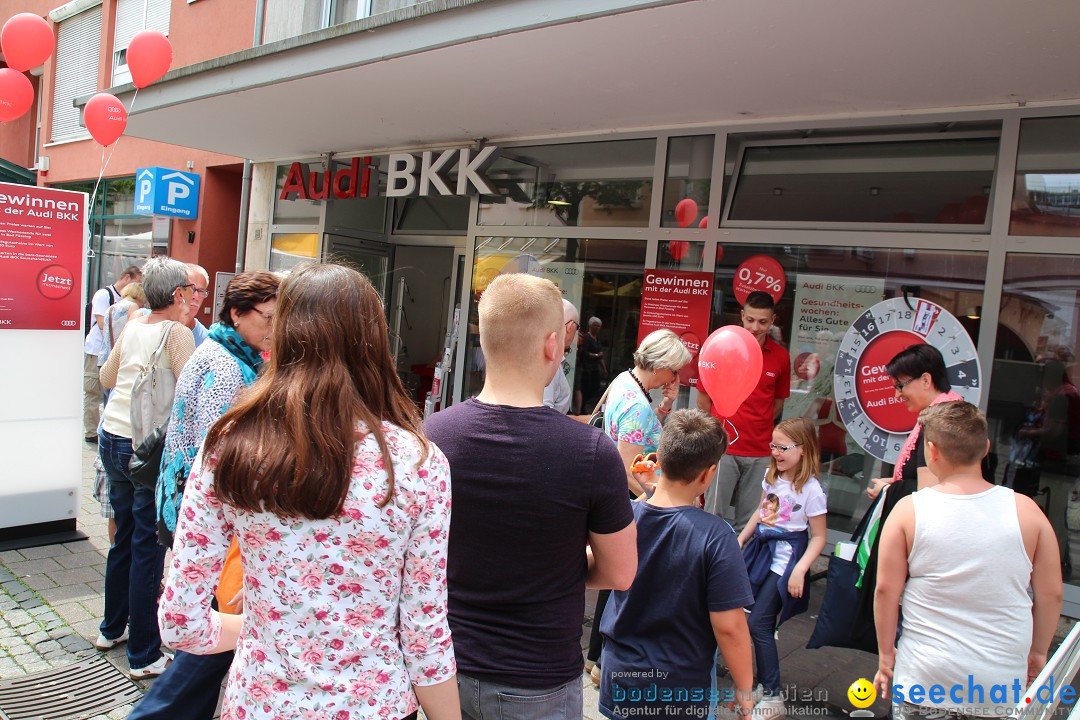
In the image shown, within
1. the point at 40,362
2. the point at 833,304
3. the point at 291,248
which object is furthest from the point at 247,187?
the point at 833,304

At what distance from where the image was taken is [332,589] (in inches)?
55.5

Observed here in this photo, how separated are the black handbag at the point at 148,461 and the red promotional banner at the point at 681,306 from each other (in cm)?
377

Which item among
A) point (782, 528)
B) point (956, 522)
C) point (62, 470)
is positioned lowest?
point (62, 470)

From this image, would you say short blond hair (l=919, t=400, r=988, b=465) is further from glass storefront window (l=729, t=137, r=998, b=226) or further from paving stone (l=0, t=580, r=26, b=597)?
paving stone (l=0, t=580, r=26, b=597)

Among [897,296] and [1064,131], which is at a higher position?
[1064,131]

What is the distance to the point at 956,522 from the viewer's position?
7.98 feet

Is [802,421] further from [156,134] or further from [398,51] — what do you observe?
[156,134]

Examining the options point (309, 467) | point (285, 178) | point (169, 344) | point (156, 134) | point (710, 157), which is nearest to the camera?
point (309, 467)

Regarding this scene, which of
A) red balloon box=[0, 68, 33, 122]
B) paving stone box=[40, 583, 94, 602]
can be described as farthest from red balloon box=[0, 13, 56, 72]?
paving stone box=[40, 583, 94, 602]

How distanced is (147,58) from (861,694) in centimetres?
725

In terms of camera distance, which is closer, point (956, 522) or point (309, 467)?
point (309, 467)

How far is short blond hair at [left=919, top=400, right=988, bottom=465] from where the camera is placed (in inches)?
A: 97.3

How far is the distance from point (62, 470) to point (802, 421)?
4761 mm

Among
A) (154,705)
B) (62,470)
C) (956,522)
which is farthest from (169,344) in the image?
(956,522)
